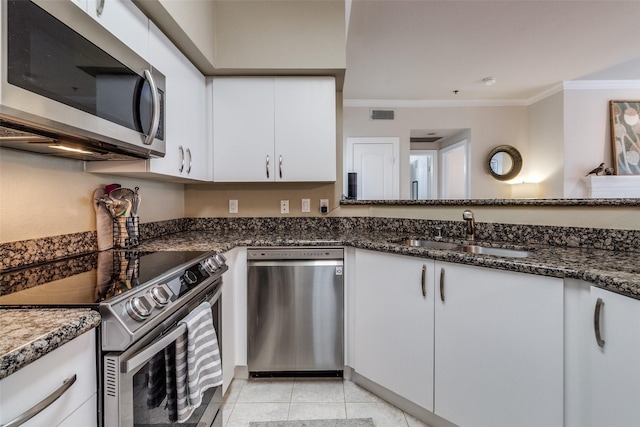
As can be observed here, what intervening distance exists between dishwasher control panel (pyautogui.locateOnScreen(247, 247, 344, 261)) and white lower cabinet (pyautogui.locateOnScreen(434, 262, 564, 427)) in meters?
0.64

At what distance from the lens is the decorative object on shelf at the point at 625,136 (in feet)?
12.0

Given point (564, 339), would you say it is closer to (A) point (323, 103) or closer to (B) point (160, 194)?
(A) point (323, 103)

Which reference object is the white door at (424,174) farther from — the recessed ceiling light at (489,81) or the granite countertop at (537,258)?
the granite countertop at (537,258)

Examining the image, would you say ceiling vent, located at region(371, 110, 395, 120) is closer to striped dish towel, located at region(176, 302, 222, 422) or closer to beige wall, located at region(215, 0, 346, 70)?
beige wall, located at region(215, 0, 346, 70)

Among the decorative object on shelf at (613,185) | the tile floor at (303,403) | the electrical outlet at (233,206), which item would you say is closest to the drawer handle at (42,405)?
the tile floor at (303,403)

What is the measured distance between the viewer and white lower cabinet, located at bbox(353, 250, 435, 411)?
4.68 ft

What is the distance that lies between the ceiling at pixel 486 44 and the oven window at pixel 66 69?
A: 184cm

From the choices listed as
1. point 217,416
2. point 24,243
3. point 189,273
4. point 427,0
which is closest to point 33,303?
point 189,273

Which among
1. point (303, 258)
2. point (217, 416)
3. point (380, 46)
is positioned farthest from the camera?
point (380, 46)

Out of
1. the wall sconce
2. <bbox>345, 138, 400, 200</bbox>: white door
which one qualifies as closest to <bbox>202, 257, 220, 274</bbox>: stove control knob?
<bbox>345, 138, 400, 200</bbox>: white door

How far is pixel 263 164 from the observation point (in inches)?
80.9

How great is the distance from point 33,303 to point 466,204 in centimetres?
201

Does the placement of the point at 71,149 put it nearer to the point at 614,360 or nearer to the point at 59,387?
the point at 59,387

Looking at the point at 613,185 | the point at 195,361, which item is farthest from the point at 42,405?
the point at 613,185
